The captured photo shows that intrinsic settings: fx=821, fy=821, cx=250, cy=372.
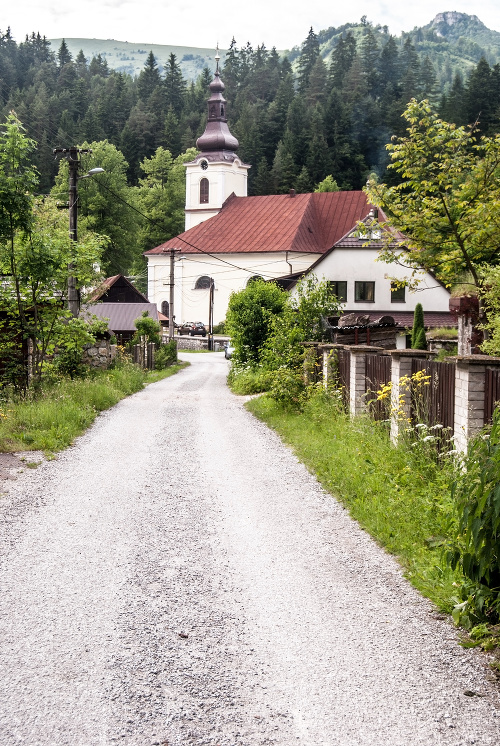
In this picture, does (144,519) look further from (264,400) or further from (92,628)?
(264,400)

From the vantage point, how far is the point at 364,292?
46.3 m

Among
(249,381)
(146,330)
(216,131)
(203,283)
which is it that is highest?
(216,131)

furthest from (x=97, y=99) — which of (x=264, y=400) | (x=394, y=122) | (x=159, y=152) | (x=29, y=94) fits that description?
(x=264, y=400)

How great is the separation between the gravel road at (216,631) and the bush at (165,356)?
29048 mm

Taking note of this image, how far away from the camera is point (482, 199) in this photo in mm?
17672

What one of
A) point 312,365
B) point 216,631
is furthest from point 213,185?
point 216,631

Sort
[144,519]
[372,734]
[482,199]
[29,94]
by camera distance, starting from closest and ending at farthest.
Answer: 1. [372,734]
2. [144,519]
3. [482,199]
4. [29,94]

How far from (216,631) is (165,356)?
34860 millimetres

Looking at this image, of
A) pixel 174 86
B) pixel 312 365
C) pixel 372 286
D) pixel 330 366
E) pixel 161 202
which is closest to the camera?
pixel 330 366

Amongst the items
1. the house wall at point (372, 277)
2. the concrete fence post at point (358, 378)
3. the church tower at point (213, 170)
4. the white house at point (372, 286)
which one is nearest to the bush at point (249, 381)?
the concrete fence post at point (358, 378)

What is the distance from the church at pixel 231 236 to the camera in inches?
2694

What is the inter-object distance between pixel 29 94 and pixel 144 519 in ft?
381

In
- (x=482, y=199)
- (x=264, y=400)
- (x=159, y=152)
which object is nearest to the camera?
(x=482, y=199)

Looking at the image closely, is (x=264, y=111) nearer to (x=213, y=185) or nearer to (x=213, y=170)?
(x=213, y=170)
